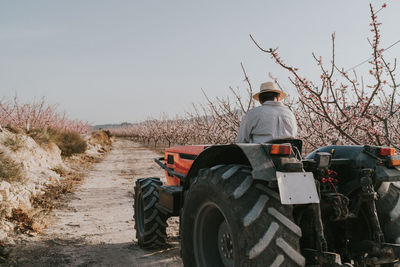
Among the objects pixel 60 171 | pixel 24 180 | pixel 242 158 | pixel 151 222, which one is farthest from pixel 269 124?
pixel 60 171

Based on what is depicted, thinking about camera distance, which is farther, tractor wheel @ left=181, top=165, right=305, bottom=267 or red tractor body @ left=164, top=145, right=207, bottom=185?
red tractor body @ left=164, top=145, right=207, bottom=185

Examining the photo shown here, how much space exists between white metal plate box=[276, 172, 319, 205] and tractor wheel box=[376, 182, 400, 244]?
88 cm

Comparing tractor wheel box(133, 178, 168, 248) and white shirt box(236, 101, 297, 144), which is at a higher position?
white shirt box(236, 101, 297, 144)

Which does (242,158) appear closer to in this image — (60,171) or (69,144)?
(60,171)

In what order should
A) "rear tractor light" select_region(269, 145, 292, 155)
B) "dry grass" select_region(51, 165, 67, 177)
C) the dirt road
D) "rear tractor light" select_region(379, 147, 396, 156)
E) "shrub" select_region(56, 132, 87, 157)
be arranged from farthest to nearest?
"shrub" select_region(56, 132, 87, 157) < "dry grass" select_region(51, 165, 67, 177) < the dirt road < "rear tractor light" select_region(379, 147, 396, 156) < "rear tractor light" select_region(269, 145, 292, 155)

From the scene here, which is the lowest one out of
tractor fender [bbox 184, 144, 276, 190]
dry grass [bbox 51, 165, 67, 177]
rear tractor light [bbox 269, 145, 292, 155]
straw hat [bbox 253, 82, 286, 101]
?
dry grass [bbox 51, 165, 67, 177]

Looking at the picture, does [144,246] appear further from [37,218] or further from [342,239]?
[342,239]

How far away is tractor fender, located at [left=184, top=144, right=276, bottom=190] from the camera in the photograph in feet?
6.88

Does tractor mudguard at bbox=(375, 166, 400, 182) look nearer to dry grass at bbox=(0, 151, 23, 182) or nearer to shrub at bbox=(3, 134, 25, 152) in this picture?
dry grass at bbox=(0, 151, 23, 182)

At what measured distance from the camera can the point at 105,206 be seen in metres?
7.25

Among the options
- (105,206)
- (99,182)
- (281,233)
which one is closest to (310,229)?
(281,233)

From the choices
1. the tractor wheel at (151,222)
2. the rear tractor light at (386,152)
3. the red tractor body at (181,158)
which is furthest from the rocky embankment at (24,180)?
the rear tractor light at (386,152)

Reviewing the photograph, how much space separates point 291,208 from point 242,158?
0.74 m

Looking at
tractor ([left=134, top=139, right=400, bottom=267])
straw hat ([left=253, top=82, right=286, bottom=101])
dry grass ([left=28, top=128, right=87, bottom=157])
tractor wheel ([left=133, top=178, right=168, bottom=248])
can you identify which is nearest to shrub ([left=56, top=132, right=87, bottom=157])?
dry grass ([left=28, top=128, right=87, bottom=157])
